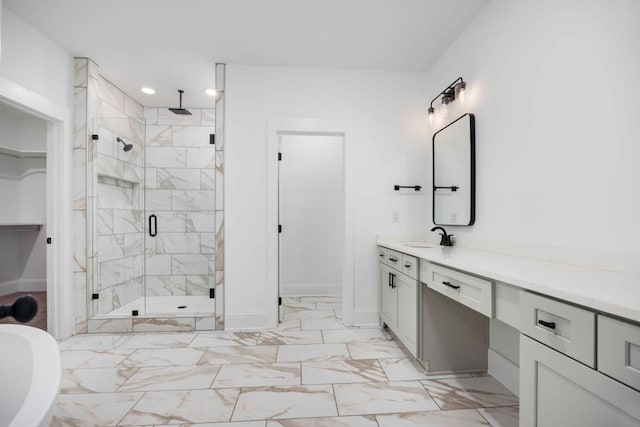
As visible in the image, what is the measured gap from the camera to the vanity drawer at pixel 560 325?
842 millimetres

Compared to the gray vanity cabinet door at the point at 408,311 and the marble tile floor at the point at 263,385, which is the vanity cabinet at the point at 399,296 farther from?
the marble tile floor at the point at 263,385

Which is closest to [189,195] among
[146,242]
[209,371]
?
[146,242]

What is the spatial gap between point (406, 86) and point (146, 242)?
12.3 feet

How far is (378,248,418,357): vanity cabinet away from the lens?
2066 mm

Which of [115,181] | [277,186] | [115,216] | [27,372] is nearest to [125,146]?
[115,181]

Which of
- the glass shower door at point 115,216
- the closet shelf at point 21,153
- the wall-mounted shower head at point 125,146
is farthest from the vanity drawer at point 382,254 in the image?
the closet shelf at point 21,153

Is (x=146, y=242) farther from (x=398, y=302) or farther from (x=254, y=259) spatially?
(x=398, y=302)

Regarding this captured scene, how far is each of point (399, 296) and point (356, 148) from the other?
150cm

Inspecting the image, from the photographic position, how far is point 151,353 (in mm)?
2336

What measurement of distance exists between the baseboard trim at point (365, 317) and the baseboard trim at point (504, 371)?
3.65 ft

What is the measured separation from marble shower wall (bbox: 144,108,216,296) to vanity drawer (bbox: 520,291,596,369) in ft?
11.6

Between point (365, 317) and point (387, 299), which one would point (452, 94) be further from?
point (365, 317)

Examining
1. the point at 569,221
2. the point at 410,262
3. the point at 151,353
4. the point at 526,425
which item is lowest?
the point at 151,353

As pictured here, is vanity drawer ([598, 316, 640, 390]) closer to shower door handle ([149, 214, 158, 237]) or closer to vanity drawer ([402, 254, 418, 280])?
vanity drawer ([402, 254, 418, 280])
